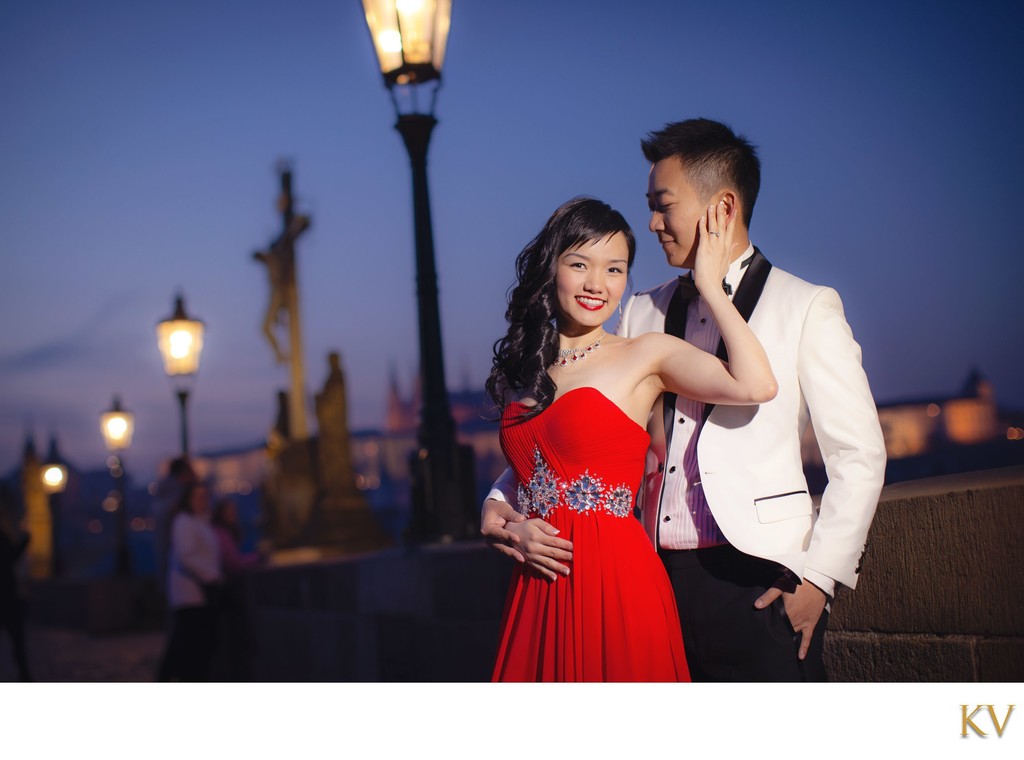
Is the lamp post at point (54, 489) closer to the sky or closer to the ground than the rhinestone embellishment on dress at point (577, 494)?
closer to the ground

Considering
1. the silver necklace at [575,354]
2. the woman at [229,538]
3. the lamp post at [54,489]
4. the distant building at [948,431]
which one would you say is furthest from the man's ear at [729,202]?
the lamp post at [54,489]

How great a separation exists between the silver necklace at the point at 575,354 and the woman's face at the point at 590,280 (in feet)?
0.18

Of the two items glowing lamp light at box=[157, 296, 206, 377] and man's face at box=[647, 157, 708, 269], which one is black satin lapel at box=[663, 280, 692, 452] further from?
glowing lamp light at box=[157, 296, 206, 377]

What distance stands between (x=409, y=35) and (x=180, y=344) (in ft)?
17.7

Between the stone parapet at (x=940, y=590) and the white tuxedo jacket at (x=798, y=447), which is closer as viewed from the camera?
the white tuxedo jacket at (x=798, y=447)

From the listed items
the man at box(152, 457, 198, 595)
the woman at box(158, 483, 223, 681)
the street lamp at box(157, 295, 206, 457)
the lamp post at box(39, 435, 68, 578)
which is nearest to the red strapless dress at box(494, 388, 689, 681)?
the woman at box(158, 483, 223, 681)

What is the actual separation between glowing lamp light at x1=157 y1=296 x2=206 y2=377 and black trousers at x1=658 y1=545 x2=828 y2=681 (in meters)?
7.34

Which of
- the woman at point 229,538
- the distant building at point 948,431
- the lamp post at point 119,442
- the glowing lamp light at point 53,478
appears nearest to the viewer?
the distant building at point 948,431

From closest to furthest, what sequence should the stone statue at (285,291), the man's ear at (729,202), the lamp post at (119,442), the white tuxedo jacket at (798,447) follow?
the white tuxedo jacket at (798,447)
the man's ear at (729,202)
the lamp post at (119,442)
the stone statue at (285,291)

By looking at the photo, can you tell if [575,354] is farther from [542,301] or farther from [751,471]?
[751,471]

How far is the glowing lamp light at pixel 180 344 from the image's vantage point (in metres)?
9.14

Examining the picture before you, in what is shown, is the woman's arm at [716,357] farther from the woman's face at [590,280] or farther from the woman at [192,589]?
the woman at [192,589]

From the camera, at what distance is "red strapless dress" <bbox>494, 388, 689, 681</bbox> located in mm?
2488
